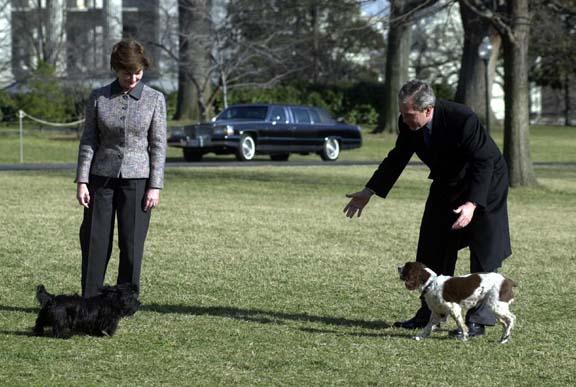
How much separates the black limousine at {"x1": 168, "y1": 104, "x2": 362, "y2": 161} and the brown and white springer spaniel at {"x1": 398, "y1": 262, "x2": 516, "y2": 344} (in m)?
21.8

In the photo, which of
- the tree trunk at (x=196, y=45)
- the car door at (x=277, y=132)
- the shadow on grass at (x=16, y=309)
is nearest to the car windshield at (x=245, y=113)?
the car door at (x=277, y=132)

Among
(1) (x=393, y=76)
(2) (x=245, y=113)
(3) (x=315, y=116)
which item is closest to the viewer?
(2) (x=245, y=113)

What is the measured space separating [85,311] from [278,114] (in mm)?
24090

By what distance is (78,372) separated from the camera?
21.1 ft

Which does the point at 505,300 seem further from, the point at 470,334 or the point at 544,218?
the point at 544,218

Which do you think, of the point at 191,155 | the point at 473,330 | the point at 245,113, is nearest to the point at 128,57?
the point at 473,330

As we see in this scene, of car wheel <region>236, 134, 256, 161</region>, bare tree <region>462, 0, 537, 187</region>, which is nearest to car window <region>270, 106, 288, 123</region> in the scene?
car wheel <region>236, 134, 256, 161</region>

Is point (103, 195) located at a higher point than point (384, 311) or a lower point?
higher

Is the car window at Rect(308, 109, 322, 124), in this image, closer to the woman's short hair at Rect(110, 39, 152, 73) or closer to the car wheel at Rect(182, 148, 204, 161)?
the car wheel at Rect(182, 148, 204, 161)

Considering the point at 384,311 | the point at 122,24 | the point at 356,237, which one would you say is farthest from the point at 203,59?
the point at 384,311

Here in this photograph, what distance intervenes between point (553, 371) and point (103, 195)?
3023 millimetres

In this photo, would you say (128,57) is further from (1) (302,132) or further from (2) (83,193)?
(1) (302,132)

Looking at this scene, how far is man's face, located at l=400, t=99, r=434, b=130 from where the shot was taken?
23.6ft

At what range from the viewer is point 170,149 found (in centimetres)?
3566
